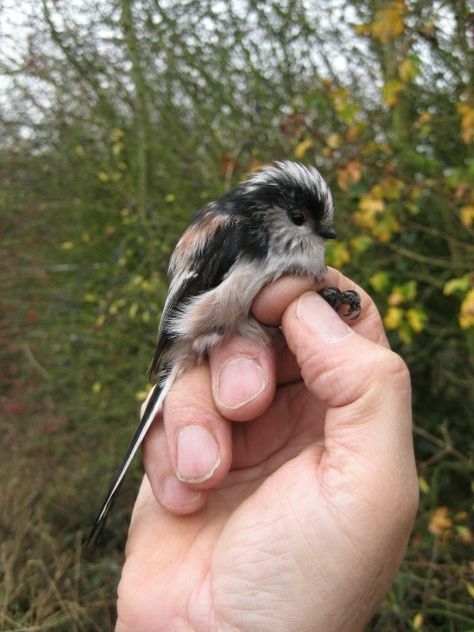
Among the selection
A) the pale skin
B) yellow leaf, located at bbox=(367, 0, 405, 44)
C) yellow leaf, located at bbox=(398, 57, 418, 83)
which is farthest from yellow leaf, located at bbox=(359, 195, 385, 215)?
the pale skin

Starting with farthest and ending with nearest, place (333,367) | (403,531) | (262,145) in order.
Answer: (262,145), (333,367), (403,531)

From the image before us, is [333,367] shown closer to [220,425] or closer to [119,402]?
[220,425]

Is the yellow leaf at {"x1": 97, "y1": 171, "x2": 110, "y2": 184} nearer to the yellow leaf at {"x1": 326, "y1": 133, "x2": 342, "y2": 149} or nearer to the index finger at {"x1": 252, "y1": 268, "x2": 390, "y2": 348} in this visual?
the yellow leaf at {"x1": 326, "y1": 133, "x2": 342, "y2": 149}

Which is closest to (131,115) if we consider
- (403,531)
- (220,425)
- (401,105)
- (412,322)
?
(401,105)

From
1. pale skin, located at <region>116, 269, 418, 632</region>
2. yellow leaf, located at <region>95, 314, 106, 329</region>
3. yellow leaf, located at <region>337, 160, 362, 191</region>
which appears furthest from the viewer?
yellow leaf, located at <region>95, 314, 106, 329</region>

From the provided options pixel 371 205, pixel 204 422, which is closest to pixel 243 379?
pixel 204 422

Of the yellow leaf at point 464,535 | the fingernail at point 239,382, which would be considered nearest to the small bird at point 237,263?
the fingernail at point 239,382

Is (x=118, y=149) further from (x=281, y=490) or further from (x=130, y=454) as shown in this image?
(x=281, y=490)

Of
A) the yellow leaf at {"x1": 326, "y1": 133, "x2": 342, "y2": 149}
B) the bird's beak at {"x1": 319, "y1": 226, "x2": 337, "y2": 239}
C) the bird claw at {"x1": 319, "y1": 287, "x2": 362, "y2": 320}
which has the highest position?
the yellow leaf at {"x1": 326, "y1": 133, "x2": 342, "y2": 149}
